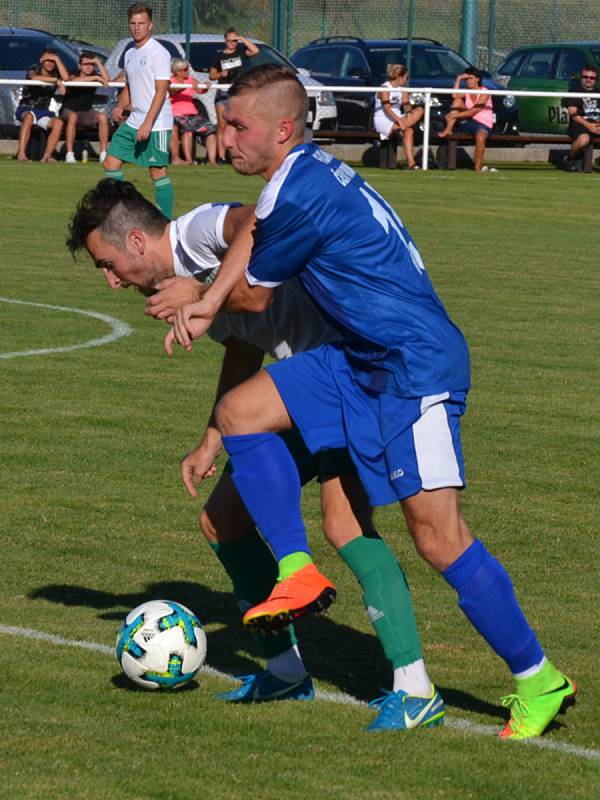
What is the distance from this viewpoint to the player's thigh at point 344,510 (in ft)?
16.8

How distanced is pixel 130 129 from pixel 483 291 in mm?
5094

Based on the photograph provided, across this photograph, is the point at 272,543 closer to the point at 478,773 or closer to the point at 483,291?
the point at 478,773

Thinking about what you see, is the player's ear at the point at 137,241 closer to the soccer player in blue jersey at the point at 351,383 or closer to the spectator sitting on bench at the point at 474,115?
the soccer player in blue jersey at the point at 351,383

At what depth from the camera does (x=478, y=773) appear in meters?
4.57

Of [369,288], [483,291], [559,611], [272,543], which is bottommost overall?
[483,291]

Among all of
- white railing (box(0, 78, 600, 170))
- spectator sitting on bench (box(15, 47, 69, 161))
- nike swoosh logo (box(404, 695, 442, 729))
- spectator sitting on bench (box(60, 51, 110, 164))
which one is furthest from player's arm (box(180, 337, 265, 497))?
spectator sitting on bench (box(15, 47, 69, 161))

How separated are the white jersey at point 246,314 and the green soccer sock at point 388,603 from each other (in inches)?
26.5

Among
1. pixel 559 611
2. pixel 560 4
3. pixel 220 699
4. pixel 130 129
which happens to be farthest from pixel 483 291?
pixel 560 4

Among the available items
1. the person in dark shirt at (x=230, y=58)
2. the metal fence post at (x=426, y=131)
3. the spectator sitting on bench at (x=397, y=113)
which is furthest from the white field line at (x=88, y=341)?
the metal fence post at (x=426, y=131)

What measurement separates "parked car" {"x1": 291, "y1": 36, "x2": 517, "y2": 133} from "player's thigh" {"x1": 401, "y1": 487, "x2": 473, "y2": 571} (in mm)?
25317

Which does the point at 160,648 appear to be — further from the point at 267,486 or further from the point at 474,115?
the point at 474,115

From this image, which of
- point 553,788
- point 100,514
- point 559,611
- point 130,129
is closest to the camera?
point 553,788

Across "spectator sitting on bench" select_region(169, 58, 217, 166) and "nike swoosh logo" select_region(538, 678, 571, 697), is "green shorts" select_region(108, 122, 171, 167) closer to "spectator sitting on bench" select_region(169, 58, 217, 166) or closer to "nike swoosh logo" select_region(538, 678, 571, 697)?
"spectator sitting on bench" select_region(169, 58, 217, 166)

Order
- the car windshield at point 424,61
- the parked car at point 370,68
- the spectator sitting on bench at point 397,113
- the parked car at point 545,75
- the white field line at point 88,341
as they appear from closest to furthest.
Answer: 1. the white field line at point 88,341
2. the spectator sitting on bench at point 397,113
3. the parked car at point 370,68
4. the parked car at point 545,75
5. the car windshield at point 424,61
